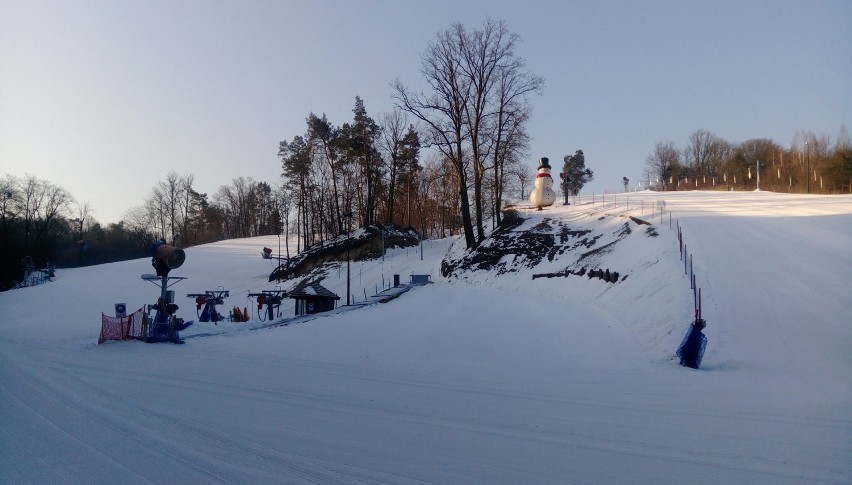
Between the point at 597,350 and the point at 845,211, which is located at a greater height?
the point at 845,211

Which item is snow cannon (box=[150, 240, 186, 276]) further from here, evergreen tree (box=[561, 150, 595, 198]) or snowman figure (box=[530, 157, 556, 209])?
evergreen tree (box=[561, 150, 595, 198])

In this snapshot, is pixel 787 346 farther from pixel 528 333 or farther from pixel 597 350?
pixel 528 333

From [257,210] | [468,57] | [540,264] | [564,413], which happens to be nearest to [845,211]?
[540,264]

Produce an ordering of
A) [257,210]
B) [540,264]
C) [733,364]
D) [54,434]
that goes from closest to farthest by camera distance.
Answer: [54,434] → [733,364] → [540,264] → [257,210]

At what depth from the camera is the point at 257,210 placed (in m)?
103

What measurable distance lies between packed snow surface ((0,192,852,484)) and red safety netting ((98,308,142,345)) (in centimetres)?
67

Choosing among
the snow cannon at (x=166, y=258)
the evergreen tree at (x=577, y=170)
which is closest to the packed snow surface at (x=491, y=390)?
the snow cannon at (x=166, y=258)

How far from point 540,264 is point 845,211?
1765cm

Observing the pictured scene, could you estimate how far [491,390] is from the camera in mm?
9711

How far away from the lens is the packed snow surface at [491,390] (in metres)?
6.15

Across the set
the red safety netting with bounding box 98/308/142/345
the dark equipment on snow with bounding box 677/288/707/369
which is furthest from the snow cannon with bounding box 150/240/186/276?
the dark equipment on snow with bounding box 677/288/707/369

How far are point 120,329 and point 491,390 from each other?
505 inches

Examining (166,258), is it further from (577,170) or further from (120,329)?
(577,170)

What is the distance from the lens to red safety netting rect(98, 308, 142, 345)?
1681cm
